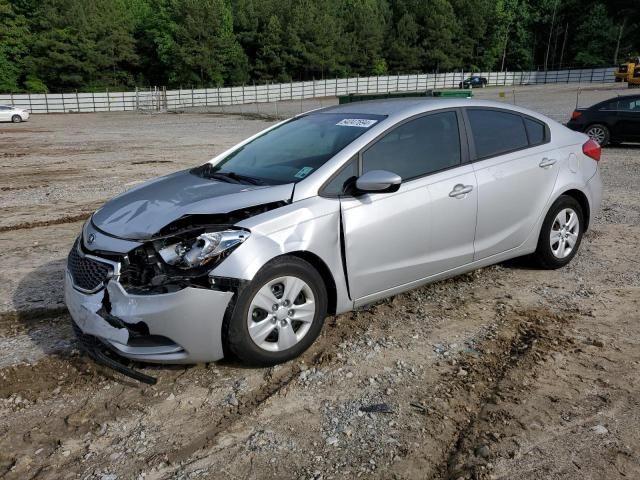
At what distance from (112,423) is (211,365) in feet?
2.45

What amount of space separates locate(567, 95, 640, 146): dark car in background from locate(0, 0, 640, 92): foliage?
61.3m

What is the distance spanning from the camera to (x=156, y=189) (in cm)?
415

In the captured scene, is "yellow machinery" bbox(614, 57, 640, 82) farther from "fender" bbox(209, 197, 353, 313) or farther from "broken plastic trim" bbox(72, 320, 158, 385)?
"broken plastic trim" bbox(72, 320, 158, 385)

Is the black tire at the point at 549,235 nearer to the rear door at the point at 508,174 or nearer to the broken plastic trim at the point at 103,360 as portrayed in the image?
the rear door at the point at 508,174

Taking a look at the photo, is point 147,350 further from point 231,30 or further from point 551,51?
point 551,51

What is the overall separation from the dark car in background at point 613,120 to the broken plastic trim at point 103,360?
1443 cm

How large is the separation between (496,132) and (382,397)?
2.65 m

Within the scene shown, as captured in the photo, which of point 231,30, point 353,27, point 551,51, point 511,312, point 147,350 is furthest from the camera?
point 551,51

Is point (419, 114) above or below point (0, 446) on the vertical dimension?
above

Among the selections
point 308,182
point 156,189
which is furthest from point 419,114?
point 156,189

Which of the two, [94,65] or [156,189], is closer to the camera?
[156,189]

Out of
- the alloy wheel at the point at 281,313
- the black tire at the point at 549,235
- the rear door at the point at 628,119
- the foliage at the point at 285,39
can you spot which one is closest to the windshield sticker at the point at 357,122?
the alloy wheel at the point at 281,313

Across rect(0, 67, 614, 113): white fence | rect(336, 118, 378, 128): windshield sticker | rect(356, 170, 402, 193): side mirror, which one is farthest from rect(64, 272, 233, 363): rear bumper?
rect(0, 67, 614, 113): white fence

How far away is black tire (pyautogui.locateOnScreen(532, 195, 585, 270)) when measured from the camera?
5152 millimetres
